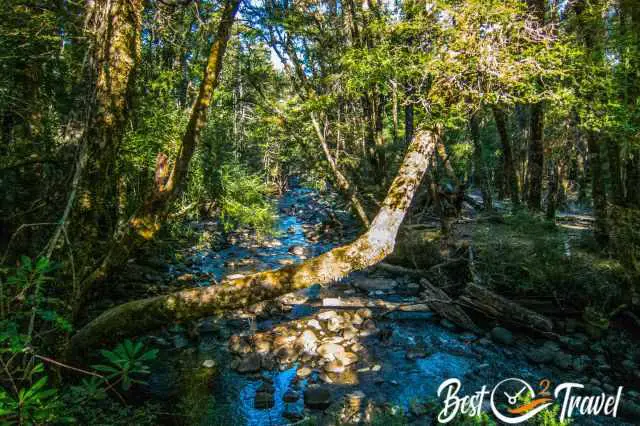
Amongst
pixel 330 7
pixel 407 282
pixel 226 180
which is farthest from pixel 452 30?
pixel 330 7

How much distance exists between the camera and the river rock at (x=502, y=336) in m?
7.23

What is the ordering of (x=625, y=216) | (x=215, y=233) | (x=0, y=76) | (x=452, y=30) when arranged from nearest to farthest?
1. (x=452, y=30)
2. (x=0, y=76)
3. (x=625, y=216)
4. (x=215, y=233)

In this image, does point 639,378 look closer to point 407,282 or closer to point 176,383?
point 407,282

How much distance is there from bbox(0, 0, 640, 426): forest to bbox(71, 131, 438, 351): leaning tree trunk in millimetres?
18

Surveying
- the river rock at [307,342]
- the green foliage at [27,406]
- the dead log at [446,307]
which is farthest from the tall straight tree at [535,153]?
the green foliage at [27,406]

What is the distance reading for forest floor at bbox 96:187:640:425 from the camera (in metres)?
5.39

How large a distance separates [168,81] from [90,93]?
5021 millimetres

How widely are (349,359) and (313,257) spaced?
6.90 feet

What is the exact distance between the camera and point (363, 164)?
1688 cm

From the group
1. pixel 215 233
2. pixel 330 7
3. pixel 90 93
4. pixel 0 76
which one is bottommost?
pixel 215 233

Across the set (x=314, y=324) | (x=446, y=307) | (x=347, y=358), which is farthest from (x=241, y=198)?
(x=446, y=307)

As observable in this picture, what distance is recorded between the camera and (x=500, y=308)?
25.5ft

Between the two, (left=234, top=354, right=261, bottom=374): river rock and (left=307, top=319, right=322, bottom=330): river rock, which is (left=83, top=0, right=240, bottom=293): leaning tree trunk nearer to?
(left=234, top=354, right=261, bottom=374): river rock

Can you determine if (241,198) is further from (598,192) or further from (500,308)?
(598,192)
